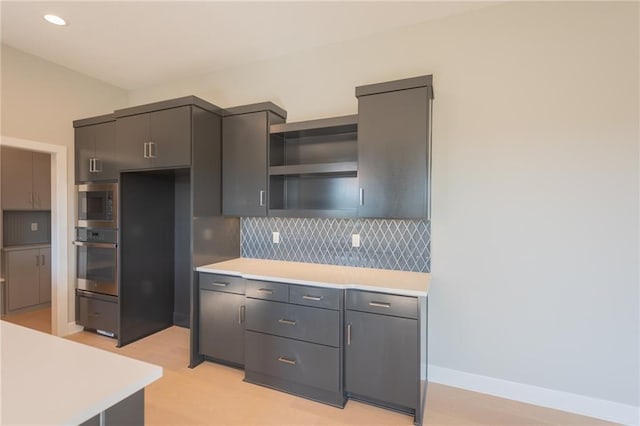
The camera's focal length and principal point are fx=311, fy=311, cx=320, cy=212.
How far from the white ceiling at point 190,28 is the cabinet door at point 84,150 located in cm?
71

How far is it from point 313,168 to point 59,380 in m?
2.08

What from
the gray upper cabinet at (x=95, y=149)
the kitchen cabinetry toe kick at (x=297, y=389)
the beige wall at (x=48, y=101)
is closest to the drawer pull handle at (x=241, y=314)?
the kitchen cabinetry toe kick at (x=297, y=389)

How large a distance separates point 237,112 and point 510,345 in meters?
3.00

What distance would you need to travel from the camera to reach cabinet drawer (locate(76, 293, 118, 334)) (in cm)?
324

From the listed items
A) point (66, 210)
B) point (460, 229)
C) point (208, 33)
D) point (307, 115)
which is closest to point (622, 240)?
point (460, 229)

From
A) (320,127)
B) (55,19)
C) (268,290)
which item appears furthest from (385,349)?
(55,19)

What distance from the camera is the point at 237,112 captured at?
291 centimetres

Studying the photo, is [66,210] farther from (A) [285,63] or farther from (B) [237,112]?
(A) [285,63]

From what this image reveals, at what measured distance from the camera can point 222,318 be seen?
2.69 metres

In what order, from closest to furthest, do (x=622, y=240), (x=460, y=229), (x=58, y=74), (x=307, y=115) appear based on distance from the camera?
(x=622, y=240) → (x=460, y=229) → (x=307, y=115) → (x=58, y=74)

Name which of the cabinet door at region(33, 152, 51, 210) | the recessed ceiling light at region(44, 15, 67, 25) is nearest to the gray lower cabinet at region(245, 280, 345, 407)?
the recessed ceiling light at region(44, 15, 67, 25)

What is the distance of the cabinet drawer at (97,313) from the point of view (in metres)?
3.24

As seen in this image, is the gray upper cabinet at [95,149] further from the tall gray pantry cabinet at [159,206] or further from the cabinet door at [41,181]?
the cabinet door at [41,181]

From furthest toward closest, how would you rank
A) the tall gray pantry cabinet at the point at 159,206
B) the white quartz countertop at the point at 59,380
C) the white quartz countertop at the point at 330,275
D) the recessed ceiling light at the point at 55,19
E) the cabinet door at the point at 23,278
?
1. the cabinet door at the point at 23,278
2. the tall gray pantry cabinet at the point at 159,206
3. the recessed ceiling light at the point at 55,19
4. the white quartz countertop at the point at 330,275
5. the white quartz countertop at the point at 59,380
